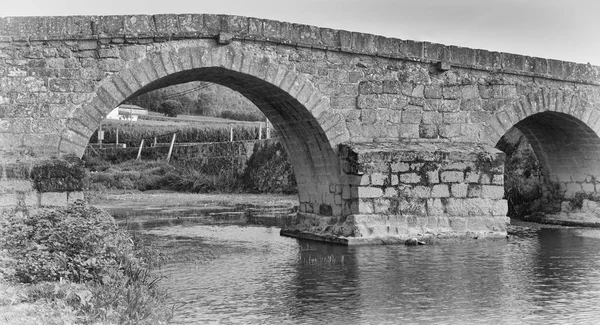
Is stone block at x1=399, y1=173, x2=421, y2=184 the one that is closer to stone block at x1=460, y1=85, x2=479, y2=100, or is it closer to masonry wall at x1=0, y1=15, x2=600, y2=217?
masonry wall at x1=0, y1=15, x2=600, y2=217

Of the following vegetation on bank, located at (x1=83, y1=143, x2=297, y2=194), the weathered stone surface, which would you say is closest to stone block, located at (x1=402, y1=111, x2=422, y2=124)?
the weathered stone surface

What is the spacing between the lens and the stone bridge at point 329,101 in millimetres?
11508

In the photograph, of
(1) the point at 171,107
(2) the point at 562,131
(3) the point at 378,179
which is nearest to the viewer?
(3) the point at 378,179

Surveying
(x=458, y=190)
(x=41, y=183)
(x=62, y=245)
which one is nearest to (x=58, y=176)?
(x=41, y=183)

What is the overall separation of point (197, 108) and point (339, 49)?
44.9 m

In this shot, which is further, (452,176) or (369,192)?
(452,176)

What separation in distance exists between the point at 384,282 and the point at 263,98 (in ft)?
17.8

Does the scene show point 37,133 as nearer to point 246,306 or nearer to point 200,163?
point 246,306

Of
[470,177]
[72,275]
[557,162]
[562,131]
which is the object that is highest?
[562,131]

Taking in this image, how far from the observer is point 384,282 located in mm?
9383

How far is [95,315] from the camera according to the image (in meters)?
6.25

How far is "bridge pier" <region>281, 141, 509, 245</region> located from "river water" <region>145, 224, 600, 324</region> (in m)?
0.42

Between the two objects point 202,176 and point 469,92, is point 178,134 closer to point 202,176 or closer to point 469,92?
point 202,176

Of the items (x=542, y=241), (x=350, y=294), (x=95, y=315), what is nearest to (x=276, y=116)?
(x=542, y=241)
